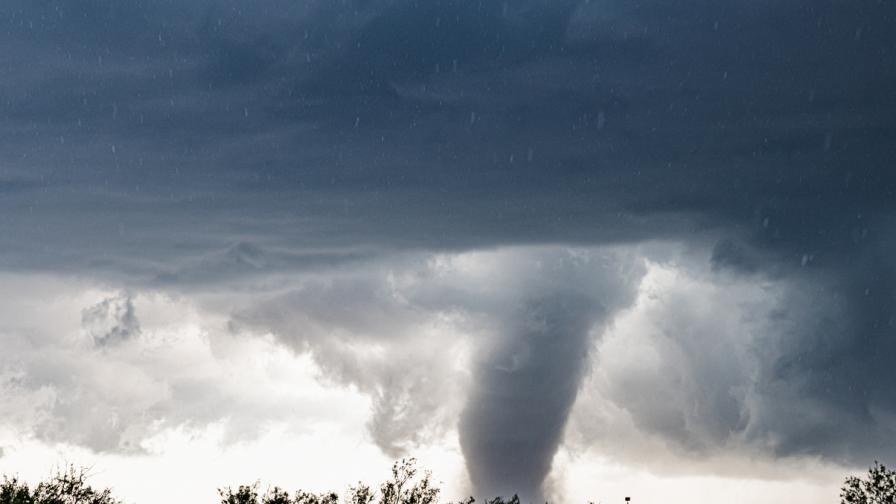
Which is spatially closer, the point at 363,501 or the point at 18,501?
the point at 18,501

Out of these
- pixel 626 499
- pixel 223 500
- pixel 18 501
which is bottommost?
pixel 18 501

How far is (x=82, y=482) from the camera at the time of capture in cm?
11156

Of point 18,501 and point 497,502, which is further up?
point 497,502

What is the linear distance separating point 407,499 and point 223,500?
793 inches

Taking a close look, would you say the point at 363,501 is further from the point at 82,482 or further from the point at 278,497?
the point at 82,482

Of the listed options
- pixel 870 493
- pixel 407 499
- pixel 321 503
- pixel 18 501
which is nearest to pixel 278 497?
pixel 321 503

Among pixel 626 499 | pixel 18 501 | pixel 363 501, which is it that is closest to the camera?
pixel 18 501

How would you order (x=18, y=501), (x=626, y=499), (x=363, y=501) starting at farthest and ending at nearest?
1. (x=626, y=499)
2. (x=363, y=501)
3. (x=18, y=501)

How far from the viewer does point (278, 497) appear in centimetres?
11356

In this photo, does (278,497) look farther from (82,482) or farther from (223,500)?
(82,482)

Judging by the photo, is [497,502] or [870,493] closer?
[870,493]

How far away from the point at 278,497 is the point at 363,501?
10721 millimetres

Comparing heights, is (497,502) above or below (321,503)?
above

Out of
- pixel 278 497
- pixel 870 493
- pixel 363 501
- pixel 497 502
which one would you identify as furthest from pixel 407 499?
pixel 870 493
